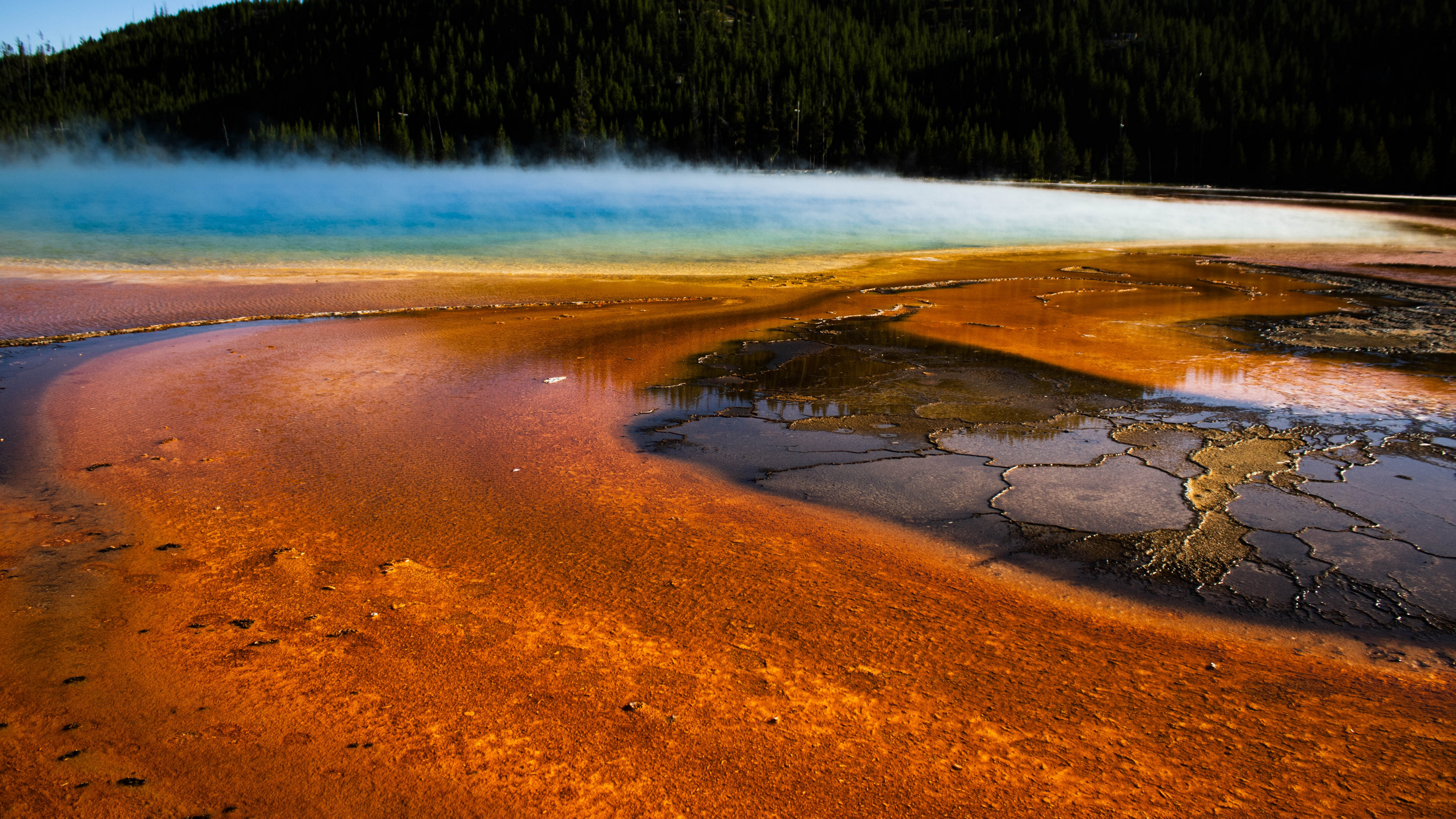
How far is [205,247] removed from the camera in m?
19.5

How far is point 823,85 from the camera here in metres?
81.2

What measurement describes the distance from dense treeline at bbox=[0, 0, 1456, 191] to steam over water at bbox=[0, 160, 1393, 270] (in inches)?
787

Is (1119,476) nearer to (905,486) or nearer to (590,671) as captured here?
(905,486)

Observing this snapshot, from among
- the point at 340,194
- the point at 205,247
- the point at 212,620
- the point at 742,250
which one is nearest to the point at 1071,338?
the point at 212,620

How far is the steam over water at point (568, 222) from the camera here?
1891cm

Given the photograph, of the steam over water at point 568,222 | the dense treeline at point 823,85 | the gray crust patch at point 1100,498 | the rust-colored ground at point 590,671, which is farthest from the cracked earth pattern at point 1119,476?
the dense treeline at point 823,85

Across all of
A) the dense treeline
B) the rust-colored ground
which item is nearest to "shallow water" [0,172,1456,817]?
the rust-colored ground

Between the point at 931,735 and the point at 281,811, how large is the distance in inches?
70.1

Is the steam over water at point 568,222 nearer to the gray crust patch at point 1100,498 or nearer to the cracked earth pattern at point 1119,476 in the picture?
the cracked earth pattern at point 1119,476

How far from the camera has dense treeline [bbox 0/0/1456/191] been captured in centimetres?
6819

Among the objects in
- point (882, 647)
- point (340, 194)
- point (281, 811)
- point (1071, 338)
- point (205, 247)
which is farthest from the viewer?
point (340, 194)

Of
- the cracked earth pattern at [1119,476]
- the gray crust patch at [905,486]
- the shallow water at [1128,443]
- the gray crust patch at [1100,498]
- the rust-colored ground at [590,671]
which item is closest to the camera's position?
the rust-colored ground at [590,671]

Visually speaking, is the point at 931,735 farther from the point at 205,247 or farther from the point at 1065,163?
the point at 1065,163

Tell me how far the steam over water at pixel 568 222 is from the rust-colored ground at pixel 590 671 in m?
12.6
